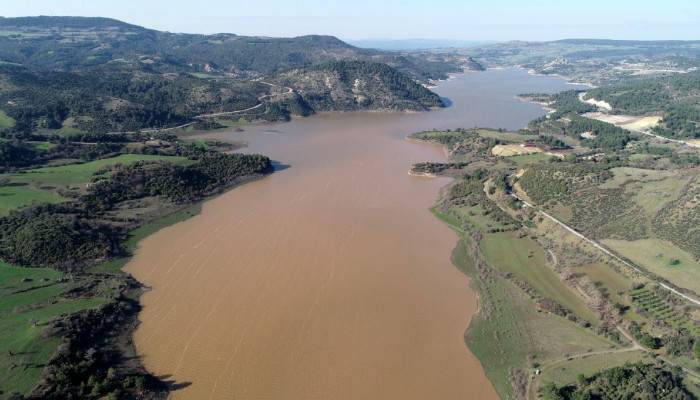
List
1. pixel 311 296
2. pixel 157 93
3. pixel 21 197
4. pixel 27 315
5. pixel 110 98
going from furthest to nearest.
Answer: pixel 157 93, pixel 110 98, pixel 21 197, pixel 311 296, pixel 27 315

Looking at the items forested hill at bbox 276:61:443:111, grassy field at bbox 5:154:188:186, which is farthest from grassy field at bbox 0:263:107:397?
forested hill at bbox 276:61:443:111

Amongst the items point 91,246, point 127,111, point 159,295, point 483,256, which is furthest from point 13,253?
point 127,111

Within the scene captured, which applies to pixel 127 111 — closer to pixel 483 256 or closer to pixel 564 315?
pixel 483 256

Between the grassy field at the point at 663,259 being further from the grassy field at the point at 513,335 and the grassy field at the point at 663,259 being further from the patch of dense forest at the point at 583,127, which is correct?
the patch of dense forest at the point at 583,127

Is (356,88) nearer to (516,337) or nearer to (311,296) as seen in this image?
(311,296)

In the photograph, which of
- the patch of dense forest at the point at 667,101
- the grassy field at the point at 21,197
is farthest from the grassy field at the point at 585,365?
the patch of dense forest at the point at 667,101

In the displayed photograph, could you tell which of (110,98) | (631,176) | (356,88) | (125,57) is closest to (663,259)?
(631,176)
